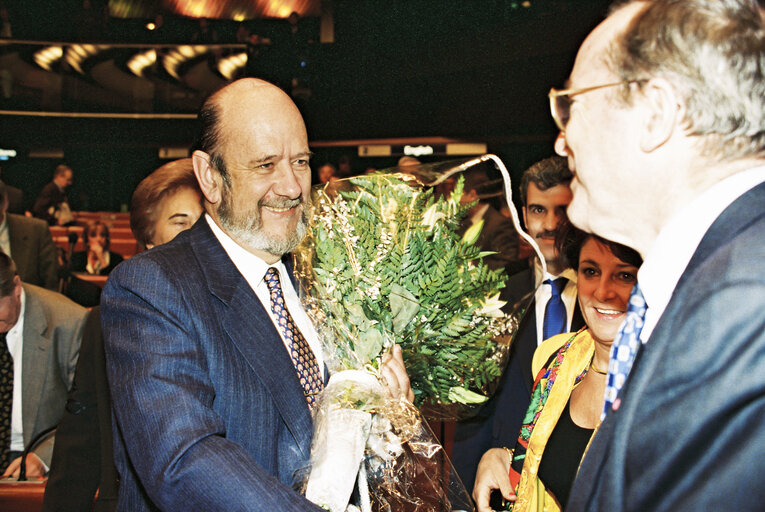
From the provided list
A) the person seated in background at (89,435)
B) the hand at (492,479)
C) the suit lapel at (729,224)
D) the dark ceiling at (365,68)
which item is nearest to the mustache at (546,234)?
the hand at (492,479)

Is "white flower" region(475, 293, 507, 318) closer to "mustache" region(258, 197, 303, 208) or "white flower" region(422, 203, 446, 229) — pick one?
"white flower" region(422, 203, 446, 229)

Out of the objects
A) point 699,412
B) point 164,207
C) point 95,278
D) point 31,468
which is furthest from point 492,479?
point 95,278

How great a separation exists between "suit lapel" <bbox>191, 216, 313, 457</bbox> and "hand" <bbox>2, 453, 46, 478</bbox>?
1.70 m

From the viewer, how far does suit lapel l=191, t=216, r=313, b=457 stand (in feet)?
4.67

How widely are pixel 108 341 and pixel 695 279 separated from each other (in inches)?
45.8

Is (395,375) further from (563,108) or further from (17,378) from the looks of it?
(17,378)

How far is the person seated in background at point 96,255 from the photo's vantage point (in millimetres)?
6508

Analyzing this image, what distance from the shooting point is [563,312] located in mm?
2514

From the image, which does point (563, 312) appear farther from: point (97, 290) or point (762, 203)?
→ point (97, 290)

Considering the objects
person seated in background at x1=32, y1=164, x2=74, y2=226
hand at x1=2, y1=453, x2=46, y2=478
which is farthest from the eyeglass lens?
person seated in background at x1=32, y1=164, x2=74, y2=226

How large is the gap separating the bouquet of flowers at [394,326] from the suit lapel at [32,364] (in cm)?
193

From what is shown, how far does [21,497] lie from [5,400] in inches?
28.3

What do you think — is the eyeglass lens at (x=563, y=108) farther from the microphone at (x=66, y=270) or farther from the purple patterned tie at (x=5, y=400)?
the microphone at (x=66, y=270)

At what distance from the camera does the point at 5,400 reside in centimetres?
288
